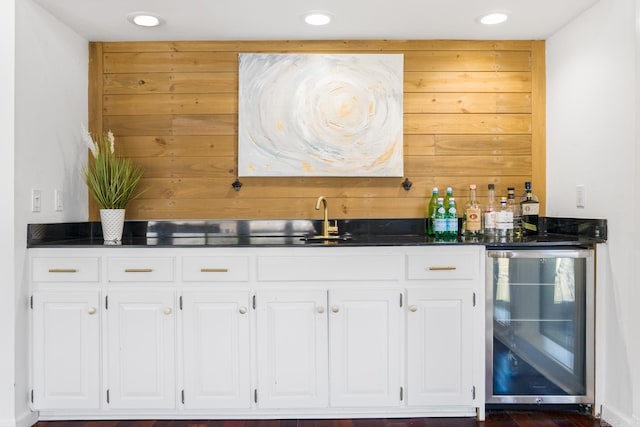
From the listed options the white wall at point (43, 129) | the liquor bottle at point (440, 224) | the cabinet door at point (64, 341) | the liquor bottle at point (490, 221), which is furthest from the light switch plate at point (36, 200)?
the liquor bottle at point (490, 221)

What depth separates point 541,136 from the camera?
2904 mm

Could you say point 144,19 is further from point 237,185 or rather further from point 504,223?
point 504,223

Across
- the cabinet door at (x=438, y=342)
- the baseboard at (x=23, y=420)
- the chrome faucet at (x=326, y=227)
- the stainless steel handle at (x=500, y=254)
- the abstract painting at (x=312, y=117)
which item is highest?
the abstract painting at (x=312, y=117)

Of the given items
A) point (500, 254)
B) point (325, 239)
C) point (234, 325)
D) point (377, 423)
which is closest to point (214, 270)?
point (234, 325)

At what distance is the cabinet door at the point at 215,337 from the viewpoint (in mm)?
2285

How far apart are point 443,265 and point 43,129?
2125mm

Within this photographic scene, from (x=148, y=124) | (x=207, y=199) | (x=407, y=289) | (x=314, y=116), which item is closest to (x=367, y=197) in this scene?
(x=314, y=116)

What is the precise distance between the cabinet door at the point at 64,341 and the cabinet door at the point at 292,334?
0.80 metres

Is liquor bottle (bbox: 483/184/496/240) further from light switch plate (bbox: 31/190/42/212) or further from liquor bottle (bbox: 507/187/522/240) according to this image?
light switch plate (bbox: 31/190/42/212)

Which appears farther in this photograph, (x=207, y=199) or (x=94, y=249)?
(x=207, y=199)

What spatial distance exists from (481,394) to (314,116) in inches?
68.8

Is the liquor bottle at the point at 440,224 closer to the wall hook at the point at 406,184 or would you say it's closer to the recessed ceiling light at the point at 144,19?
the wall hook at the point at 406,184

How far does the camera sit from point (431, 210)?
2.88 meters

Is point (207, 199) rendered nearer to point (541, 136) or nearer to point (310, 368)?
point (310, 368)
